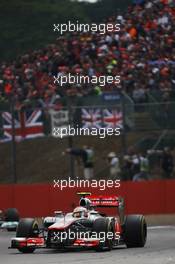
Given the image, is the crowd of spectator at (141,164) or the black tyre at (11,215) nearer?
the black tyre at (11,215)

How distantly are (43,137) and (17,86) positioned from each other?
301 centimetres

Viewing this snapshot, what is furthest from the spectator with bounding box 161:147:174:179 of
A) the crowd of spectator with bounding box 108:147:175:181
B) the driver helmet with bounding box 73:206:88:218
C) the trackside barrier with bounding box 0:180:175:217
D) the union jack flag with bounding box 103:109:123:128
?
the driver helmet with bounding box 73:206:88:218

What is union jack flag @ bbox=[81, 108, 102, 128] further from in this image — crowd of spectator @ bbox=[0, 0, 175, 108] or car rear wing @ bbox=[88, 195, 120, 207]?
car rear wing @ bbox=[88, 195, 120, 207]

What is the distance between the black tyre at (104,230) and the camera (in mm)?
16062

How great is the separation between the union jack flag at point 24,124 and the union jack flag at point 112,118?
5.65 ft

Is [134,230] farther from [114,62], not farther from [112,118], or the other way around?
[114,62]

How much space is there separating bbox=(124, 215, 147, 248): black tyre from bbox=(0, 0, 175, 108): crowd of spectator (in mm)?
9492

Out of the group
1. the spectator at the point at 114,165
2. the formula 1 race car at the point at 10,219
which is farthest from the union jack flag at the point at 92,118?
the formula 1 race car at the point at 10,219

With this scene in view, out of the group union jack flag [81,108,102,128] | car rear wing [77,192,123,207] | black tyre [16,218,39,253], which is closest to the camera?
black tyre [16,218,39,253]

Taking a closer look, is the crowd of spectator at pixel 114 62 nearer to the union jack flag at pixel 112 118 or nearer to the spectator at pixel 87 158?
the union jack flag at pixel 112 118

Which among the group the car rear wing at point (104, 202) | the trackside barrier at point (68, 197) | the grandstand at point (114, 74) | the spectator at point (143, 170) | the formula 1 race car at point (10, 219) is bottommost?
the trackside barrier at point (68, 197)

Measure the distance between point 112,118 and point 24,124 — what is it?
2393 mm

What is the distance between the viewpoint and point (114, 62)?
28812 millimetres

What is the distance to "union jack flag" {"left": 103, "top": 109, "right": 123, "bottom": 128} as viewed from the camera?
26172mm
